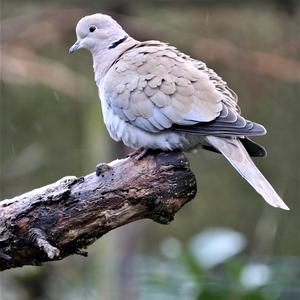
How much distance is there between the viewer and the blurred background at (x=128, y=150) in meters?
Answer: 5.28

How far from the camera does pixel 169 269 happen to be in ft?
19.2

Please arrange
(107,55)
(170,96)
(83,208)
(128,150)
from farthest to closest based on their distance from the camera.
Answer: (128,150)
(107,55)
(170,96)
(83,208)

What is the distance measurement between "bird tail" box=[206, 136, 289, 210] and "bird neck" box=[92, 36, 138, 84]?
0.73m

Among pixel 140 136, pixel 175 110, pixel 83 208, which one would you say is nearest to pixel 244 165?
pixel 175 110

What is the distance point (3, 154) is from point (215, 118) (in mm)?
4839

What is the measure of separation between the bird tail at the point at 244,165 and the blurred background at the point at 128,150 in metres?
1.62

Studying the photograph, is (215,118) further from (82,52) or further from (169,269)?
(82,52)

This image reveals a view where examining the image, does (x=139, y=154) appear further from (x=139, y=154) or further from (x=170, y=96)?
(x=170, y=96)

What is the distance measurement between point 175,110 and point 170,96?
0.08 m

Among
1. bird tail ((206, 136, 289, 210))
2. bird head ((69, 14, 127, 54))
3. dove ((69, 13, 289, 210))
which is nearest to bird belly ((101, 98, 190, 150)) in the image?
dove ((69, 13, 289, 210))

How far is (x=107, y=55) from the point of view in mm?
3945

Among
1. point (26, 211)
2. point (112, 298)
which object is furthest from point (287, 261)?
point (26, 211)

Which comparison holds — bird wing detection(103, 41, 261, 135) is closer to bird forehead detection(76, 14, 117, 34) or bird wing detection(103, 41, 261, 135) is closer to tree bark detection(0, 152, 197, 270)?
tree bark detection(0, 152, 197, 270)

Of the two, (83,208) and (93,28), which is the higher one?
(93,28)
